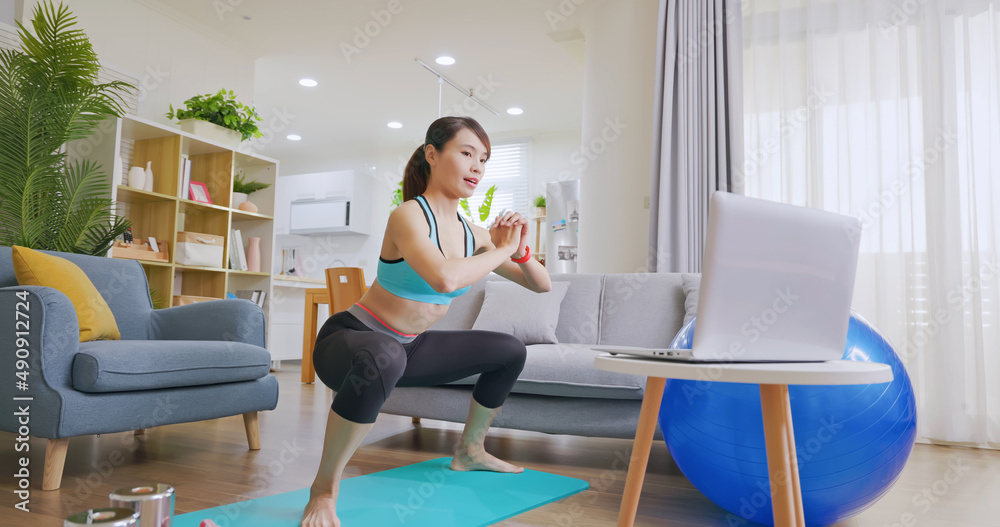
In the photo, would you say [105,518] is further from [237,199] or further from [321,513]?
Answer: [237,199]

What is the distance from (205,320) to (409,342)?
1.13m

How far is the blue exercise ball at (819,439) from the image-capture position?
4.55ft

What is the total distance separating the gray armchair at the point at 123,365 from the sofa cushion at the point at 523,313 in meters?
0.95

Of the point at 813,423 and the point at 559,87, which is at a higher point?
the point at 559,87

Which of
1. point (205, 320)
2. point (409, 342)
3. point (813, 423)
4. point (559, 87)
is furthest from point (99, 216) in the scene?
point (559, 87)

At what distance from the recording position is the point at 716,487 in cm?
153

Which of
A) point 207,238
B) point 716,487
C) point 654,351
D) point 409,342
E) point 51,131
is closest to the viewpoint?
point 654,351

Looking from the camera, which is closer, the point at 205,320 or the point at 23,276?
the point at 23,276

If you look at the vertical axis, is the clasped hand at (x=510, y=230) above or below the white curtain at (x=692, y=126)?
below

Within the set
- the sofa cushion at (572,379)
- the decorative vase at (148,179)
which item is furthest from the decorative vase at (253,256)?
the sofa cushion at (572,379)

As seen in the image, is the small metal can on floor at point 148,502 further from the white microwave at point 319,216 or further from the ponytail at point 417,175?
the white microwave at point 319,216

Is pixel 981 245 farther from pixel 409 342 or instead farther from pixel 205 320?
pixel 205 320

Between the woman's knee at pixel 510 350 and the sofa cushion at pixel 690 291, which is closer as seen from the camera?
the woman's knee at pixel 510 350

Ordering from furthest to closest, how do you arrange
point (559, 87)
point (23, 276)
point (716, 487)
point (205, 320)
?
point (559, 87), point (205, 320), point (23, 276), point (716, 487)
